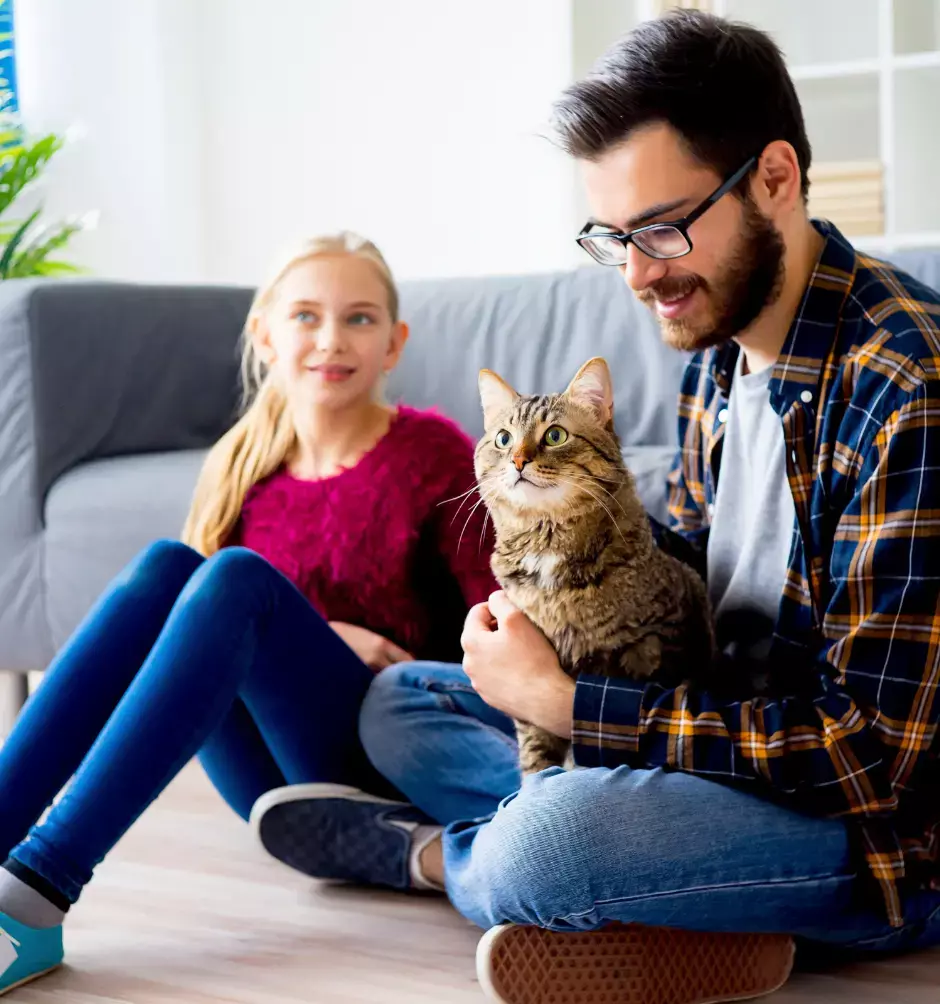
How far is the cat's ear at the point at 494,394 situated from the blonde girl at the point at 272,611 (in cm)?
33

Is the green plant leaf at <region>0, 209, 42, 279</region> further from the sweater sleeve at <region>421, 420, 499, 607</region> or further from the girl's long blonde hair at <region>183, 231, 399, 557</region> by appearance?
the sweater sleeve at <region>421, 420, 499, 607</region>

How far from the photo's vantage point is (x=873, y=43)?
372 centimetres

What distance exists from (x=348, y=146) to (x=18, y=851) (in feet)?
11.2

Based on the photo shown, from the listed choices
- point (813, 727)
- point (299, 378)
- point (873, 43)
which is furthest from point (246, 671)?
point (873, 43)

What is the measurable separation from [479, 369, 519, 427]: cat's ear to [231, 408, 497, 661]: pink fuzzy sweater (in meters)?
0.31

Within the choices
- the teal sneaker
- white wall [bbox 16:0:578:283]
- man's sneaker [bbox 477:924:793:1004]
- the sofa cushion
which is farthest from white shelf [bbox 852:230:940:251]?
the teal sneaker

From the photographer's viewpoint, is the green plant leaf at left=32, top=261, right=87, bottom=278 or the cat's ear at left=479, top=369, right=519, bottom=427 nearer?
the cat's ear at left=479, top=369, right=519, bottom=427

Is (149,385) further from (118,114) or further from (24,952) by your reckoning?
(118,114)

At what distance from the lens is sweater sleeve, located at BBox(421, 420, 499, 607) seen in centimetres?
179

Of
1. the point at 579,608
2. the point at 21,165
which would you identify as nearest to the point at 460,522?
the point at 579,608

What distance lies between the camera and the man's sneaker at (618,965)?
1.35m

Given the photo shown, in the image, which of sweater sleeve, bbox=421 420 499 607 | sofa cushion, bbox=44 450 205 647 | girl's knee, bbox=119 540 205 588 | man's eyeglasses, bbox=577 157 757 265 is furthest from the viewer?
sofa cushion, bbox=44 450 205 647

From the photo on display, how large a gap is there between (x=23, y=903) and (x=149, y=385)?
65.5 inches

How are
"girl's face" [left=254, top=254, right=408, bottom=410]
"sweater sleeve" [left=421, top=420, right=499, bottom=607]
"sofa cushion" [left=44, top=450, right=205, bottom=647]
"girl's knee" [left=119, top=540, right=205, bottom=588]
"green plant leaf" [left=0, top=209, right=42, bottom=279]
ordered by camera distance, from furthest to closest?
1. "green plant leaf" [left=0, top=209, right=42, bottom=279]
2. "sofa cushion" [left=44, top=450, right=205, bottom=647]
3. "girl's face" [left=254, top=254, right=408, bottom=410]
4. "sweater sleeve" [left=421, top=420, right=499, bottom=607]
5. "girl's knee" [left=119, top=540, right=205, bottom=588]
